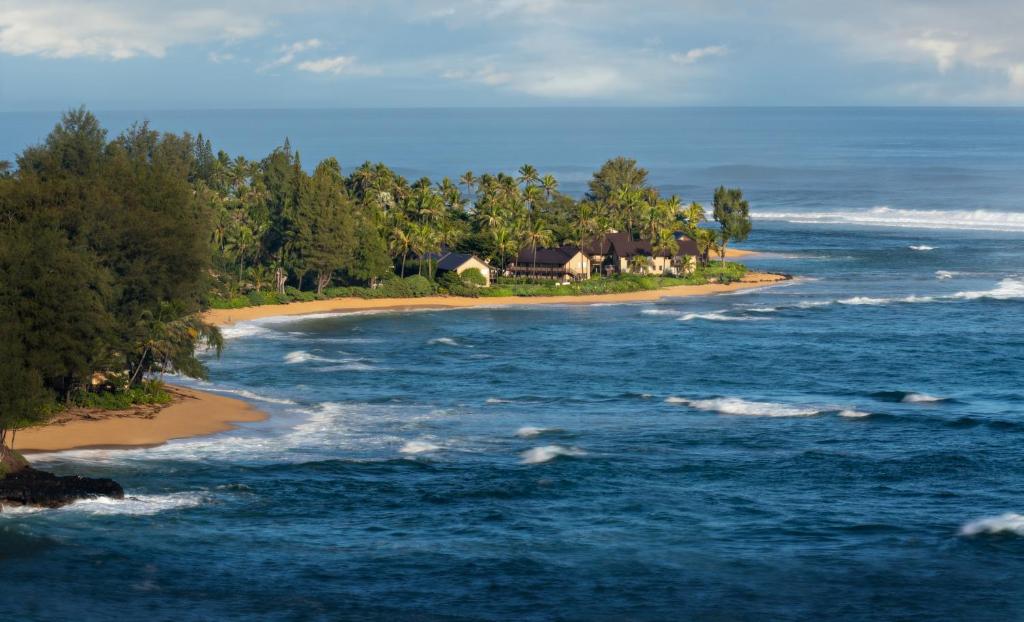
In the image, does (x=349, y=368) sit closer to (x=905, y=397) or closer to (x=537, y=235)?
(x=905, y=397)

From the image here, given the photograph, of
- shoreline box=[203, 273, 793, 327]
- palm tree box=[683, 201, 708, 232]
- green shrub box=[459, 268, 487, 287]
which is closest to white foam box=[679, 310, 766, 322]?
shoreline box=[203, 273, 793, 327]

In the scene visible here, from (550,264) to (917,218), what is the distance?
84.4 meters

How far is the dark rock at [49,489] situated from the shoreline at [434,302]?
1657 inches

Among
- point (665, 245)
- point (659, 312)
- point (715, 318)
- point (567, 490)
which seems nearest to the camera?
point (567, 490)

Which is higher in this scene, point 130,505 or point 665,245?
point 665,245

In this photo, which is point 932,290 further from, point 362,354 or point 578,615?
point 578,615

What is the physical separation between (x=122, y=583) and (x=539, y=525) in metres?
13.2

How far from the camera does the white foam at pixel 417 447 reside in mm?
52281

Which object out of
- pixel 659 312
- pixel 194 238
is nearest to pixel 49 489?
pixel 194 238

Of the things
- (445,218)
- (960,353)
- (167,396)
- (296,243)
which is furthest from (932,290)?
(167,396)

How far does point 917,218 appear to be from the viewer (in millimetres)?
178250

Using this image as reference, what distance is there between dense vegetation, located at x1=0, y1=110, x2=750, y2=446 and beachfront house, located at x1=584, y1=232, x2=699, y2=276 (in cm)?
157

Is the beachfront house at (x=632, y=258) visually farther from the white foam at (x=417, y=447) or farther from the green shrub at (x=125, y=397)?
the white foam at (x=417, y=447)

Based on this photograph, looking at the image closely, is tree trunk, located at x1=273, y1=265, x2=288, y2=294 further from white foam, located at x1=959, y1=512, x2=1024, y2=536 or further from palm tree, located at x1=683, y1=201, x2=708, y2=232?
white foam, located at x1=959, y1=512, x2=1024, y2=536
